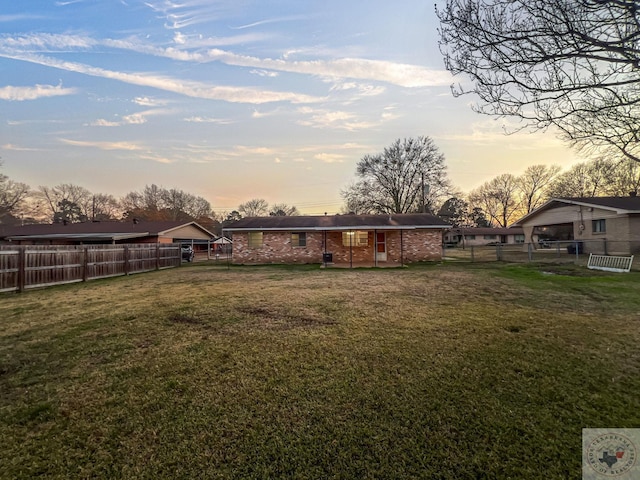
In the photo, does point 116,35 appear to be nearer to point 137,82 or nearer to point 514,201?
point 137,82

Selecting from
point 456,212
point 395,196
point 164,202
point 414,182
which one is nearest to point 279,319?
point 395,196

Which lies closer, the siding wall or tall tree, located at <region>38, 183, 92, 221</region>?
the siding wall

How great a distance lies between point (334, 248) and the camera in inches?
693

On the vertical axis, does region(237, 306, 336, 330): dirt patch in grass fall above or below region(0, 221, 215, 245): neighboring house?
below

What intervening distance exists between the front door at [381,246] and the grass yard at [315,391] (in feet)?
39.0

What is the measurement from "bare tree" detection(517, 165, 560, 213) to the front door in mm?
37435

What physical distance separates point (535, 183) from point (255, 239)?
157 ft

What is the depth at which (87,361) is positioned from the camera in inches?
135

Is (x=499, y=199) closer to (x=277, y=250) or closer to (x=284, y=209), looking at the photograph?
(x=284, y=209)

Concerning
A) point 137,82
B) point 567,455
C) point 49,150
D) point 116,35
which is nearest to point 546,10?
point 567,455

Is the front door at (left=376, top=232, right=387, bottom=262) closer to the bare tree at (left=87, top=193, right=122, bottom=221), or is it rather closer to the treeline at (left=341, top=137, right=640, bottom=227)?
the treeline at (left=341, top=137, right=640, bottom=227)

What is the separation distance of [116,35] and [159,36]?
140 centimetres

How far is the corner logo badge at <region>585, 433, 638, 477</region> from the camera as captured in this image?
187cm

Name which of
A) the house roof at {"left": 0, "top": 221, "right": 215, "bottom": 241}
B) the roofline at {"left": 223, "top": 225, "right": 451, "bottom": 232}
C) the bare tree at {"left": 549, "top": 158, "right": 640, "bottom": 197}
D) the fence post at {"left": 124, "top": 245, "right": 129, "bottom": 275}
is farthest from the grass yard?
the bare tree at {"left": 549, "top": 158, "right": 640, "bottom": 197}
